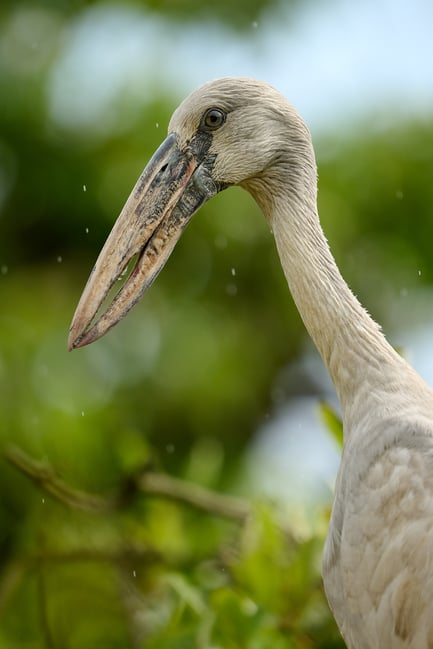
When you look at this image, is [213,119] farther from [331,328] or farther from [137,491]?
[137,491]

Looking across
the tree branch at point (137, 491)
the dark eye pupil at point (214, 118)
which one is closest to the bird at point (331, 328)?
the dark eye pupil at point (214, 118)

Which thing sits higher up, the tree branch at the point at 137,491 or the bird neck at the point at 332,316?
the bird neck at the point at 332,316

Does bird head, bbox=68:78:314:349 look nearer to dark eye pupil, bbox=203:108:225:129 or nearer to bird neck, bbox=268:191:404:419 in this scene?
dark eye pupil, bbox=203:108:225:129

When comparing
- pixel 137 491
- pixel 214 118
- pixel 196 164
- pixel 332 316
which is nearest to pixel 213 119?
pixel 214 118

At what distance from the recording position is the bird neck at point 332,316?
10.2 feet

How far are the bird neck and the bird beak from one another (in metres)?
0.24

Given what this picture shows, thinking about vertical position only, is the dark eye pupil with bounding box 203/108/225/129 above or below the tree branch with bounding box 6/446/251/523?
above

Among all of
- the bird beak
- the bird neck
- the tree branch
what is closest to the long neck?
the bird neck

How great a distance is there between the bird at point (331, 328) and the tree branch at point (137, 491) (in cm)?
138

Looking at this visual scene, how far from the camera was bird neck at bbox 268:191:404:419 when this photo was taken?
3098 mm

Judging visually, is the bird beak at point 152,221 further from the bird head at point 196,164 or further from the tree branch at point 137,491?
the tree branch at point 137,491

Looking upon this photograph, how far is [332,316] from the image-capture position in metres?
3.13

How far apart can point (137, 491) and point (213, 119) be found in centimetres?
179

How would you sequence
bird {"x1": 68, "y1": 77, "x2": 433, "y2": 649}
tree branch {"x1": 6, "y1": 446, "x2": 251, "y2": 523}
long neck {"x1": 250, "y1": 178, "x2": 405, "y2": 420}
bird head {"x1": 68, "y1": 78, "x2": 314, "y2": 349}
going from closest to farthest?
1. bird {"x1": 68, "y1": 77, "x2": 433, "y2": 649}
2. long neck {"x1": 250, "y1": 178, "x2": 405, "y2": 420}
3. bird head {"x1": 68, "y1": 78, "x2": 314, "y2": 349}
4. tree branch {"x1": 6, "y1": 446, "x2": 251, "y2": 523}
